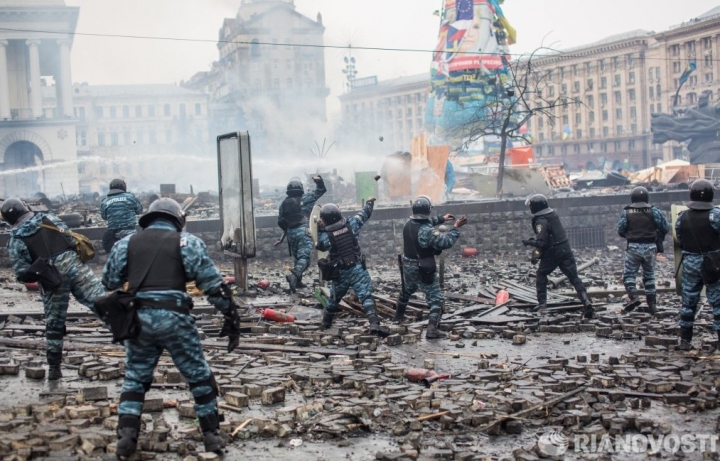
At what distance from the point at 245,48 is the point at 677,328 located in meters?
75.0

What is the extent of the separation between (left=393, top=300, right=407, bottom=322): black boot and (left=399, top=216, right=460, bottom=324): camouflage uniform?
0.56 m

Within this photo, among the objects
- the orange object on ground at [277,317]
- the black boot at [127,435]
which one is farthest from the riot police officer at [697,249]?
the black boot at [127,435]

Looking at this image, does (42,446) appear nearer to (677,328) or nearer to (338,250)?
(338,250)

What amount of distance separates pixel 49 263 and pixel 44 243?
0.73 feet

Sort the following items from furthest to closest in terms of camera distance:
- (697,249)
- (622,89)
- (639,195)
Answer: (622,89) < (639,195) < (697,249)

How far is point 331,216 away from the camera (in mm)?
11164

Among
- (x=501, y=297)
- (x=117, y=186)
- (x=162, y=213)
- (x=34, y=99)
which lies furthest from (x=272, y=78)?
(x=162, y=213)

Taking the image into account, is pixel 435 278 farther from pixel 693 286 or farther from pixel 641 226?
pixel 641 226

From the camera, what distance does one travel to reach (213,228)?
1952 centimetres

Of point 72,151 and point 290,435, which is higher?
point 72,151

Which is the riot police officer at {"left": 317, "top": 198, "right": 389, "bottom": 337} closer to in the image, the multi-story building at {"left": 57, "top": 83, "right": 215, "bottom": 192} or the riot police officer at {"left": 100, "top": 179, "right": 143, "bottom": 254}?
the riot police officer at {"left": 100, "top": 179, "right": 143, "bottom": 254}

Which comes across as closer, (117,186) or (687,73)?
(117,186)

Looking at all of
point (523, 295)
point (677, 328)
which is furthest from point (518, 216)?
point (677, 328)

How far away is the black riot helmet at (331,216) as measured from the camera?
11125mm
